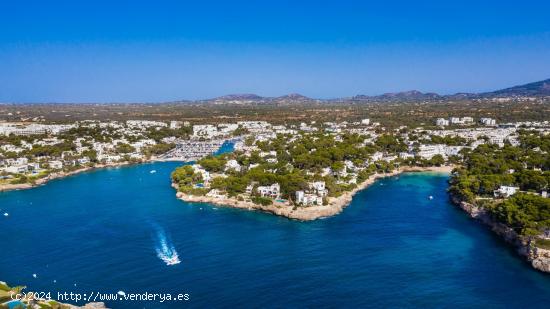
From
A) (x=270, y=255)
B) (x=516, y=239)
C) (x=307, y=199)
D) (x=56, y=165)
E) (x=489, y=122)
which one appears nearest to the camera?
(x=270, y=255)

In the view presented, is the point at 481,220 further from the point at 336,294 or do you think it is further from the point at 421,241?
the point at 336,294

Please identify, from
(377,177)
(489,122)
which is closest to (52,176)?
(377,177)

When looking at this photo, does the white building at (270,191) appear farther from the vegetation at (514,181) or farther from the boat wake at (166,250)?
the vegetation at (514,181)

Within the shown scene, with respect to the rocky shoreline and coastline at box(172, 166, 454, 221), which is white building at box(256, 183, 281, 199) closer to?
coastline at box(172, 166, 454, 221)

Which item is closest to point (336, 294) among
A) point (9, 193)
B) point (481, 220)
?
point (481, 220)

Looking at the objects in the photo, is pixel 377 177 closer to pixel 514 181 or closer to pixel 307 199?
pixel 514 181
